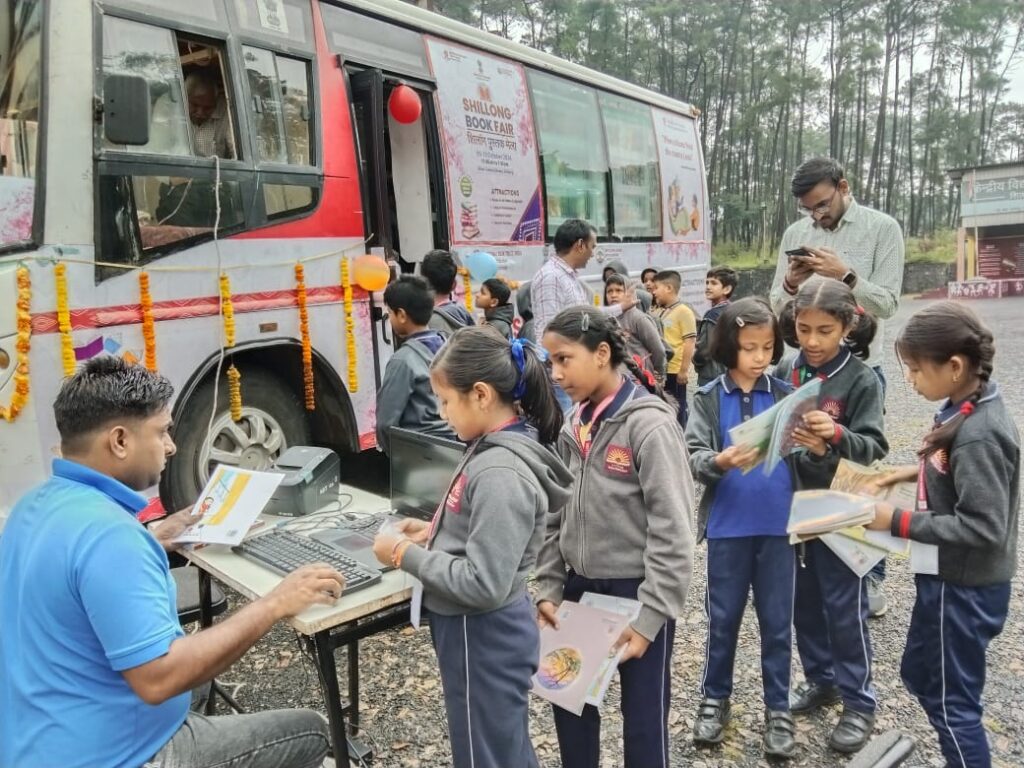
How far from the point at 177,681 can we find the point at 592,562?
1.04 m

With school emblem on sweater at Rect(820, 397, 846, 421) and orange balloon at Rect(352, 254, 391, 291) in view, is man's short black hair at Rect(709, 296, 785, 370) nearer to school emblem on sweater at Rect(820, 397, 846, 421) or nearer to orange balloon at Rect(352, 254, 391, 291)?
school emblem on sweater at Rect(820, 397, 846, 421)

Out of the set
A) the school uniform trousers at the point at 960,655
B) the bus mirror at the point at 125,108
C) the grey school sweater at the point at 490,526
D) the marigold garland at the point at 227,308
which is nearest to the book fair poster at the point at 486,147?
the marigold garland at the point at 227,308

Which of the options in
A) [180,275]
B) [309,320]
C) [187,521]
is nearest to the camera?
[187,521]

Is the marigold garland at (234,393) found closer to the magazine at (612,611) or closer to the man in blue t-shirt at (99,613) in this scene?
the man in blue t-shirt at (99,613)

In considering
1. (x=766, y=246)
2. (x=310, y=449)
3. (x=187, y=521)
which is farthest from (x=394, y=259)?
(x=766, y=246)

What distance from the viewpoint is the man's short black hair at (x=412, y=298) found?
3.17 metres

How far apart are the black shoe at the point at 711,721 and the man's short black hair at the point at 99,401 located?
200cm

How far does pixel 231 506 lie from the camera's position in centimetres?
228

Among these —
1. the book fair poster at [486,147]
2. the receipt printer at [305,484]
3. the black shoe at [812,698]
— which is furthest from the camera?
the book fair poster at [486,147]

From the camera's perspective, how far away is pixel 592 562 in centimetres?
204

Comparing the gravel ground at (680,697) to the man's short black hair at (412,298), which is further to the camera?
the man's short black hair at (412,298)

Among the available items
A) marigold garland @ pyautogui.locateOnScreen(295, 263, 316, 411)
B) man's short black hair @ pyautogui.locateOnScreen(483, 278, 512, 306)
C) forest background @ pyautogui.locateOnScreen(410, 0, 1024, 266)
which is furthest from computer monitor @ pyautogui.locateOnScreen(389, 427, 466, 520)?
forest background @ pyautogui.locateOnScreen(410, 0, 1024, 266)

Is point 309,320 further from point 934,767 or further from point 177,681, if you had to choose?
point 934,767

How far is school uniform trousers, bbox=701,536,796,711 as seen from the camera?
2.45 m
